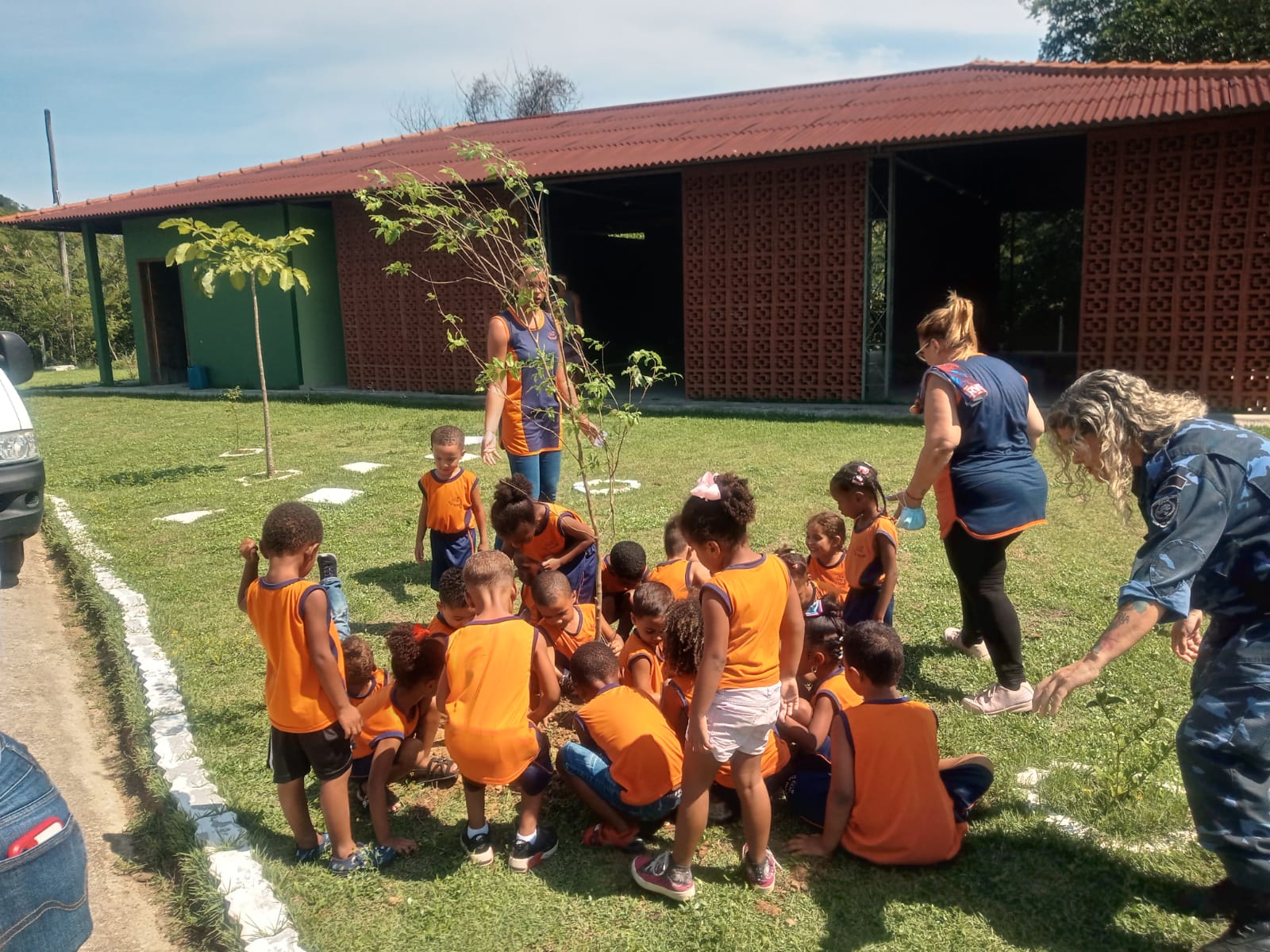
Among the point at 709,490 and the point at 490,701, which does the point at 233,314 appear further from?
the point at 709,490

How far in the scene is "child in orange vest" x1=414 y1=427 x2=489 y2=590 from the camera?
498 centimetres

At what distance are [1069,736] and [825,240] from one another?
1087 centimetres

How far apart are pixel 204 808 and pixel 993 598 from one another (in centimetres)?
304

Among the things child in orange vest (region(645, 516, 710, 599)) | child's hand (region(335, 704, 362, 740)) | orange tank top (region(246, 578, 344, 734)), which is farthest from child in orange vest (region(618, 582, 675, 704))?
orange tank top (region(246, 578, 344, 734))

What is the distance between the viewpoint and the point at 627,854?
3.07 m

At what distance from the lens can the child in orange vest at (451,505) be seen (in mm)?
4977

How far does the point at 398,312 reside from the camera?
17203 mm

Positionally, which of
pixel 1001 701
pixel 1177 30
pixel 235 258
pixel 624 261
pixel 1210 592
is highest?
pixel 1177 30

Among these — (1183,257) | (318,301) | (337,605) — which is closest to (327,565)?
A: (337,605)

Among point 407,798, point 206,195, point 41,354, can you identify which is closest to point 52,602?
point 407,798

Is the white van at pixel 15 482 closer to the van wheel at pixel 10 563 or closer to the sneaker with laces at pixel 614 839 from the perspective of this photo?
the van wheel at pixel 10 563

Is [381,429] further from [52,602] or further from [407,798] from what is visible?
[407,798]

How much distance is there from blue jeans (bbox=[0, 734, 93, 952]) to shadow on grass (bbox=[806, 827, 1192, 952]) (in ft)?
5.98

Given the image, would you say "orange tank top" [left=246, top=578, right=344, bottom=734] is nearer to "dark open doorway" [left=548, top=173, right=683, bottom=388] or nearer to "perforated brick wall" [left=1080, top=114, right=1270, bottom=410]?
"perforated brick wall" [left=1080, top=114, right=1270, bottom=410]
